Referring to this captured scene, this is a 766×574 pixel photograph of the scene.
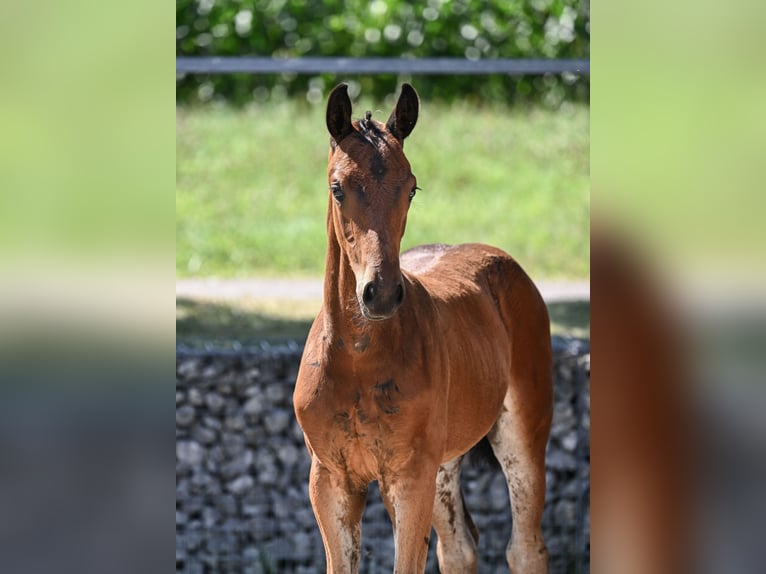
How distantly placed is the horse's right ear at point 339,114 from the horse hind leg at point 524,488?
65.9 inches

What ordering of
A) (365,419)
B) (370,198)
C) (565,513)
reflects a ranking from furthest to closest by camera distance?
1. (565,513)
2. (365,419)
3. (370,198)

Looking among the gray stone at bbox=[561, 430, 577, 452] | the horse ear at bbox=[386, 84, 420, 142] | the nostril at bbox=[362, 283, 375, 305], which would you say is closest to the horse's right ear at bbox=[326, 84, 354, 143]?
the horse ear at bbox=[386, 84, 420, 142]

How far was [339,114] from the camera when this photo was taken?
2.87 meters

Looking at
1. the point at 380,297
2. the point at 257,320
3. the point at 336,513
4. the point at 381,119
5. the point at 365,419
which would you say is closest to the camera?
the point at 380,297

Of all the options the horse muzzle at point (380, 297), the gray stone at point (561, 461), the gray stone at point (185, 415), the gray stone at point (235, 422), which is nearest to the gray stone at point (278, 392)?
the gray stone at point (235, 422)

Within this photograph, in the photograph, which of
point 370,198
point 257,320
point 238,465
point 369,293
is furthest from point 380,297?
point 257,320

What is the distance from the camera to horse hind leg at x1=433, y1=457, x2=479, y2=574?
411 cm

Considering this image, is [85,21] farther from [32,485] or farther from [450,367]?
[450,367]

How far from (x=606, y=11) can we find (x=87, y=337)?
1.99ft

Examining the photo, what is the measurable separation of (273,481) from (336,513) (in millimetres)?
3043

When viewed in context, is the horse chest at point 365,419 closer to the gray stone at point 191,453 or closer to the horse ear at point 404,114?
the horse ear at point 404,114

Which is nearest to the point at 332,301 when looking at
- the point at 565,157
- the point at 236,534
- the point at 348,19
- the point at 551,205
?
the point at 236,534

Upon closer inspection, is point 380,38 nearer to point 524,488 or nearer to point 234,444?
point 234,444

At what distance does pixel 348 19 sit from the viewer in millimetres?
11656
